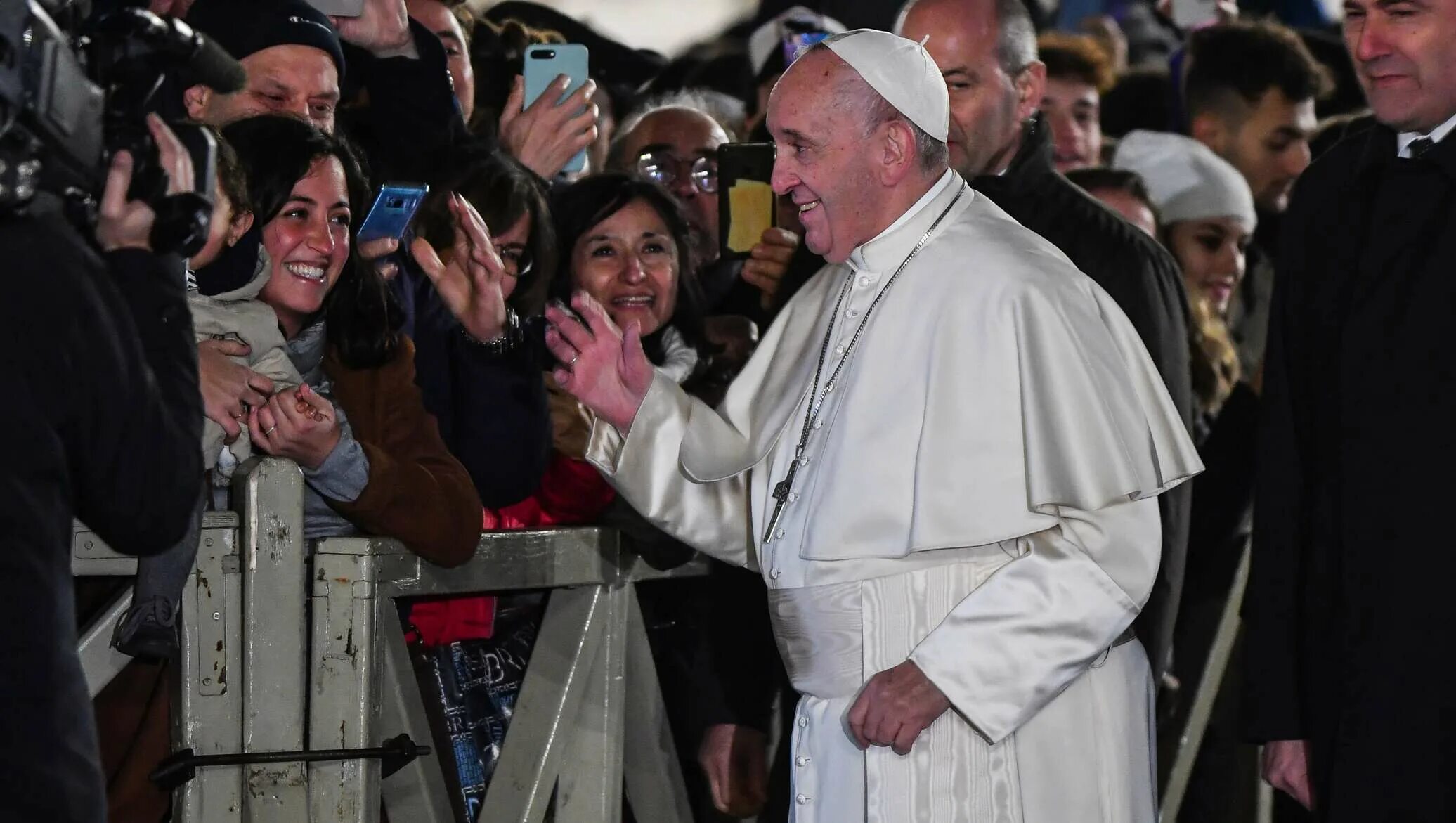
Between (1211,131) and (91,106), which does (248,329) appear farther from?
(1211,131)

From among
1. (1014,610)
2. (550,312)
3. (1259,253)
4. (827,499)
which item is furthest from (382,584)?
(1259,253)

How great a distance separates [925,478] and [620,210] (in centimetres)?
174

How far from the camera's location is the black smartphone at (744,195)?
16.9 feet

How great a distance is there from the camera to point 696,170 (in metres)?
5.50

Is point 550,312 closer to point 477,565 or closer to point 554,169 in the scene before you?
point 477,565

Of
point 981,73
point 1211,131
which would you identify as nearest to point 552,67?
point 981,73

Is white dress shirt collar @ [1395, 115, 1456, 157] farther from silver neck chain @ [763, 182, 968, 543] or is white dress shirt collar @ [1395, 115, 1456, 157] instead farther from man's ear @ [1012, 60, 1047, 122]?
man's ear @ [1012, 60, 1047, 122]

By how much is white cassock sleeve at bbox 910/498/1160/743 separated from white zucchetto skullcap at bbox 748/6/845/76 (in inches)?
134

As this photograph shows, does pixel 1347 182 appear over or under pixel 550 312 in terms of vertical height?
over

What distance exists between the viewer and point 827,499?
3506 millimetres

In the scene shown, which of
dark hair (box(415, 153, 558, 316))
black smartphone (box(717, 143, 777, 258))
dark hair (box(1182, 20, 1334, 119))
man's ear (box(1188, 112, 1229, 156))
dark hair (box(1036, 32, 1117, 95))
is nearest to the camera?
dark hair (box(415, 153, 558, 316))

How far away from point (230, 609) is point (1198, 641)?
3.59 m

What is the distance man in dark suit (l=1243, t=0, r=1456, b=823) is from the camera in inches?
130

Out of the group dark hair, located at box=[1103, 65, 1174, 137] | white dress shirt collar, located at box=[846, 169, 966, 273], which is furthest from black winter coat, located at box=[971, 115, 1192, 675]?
dark hair, located at box=[1103, 65, 1174, 137]
